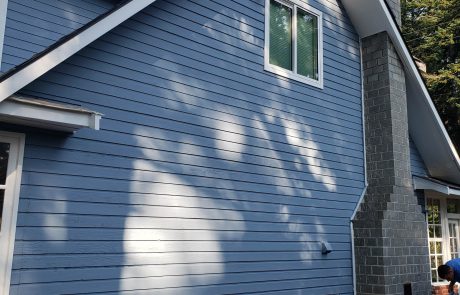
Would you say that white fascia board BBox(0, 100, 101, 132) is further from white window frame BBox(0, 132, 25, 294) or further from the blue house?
white window frame BBox(0, 132, 25, 294)

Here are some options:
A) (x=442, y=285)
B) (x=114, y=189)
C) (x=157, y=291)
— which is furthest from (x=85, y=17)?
(x=442, y=285)

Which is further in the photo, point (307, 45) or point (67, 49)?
point (307, 45)

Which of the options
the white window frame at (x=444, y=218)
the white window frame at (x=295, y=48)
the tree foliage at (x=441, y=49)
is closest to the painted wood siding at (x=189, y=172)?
the white window frame at (x=295, y=48)

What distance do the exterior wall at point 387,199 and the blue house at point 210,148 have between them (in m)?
0.04

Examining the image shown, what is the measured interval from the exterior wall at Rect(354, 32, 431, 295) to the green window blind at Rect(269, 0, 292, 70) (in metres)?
2.21

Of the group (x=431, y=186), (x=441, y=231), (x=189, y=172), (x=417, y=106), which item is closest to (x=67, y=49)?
(x=189, y=172)

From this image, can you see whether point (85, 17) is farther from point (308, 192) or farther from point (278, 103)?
point (308, 192)

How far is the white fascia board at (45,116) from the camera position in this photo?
445 cm

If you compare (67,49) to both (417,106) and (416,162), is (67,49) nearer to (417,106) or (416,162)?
(417,106)

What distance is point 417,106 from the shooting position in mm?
10305

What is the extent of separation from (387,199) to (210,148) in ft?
12.8

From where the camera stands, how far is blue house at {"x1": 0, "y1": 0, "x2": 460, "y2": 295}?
16.6ft

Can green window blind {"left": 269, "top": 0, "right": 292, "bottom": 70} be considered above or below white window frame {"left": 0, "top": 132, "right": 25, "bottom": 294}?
above

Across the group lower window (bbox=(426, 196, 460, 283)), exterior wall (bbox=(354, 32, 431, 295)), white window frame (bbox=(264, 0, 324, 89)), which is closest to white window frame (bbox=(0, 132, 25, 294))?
white window frame (bbox=(264, 0, 324, 89))
